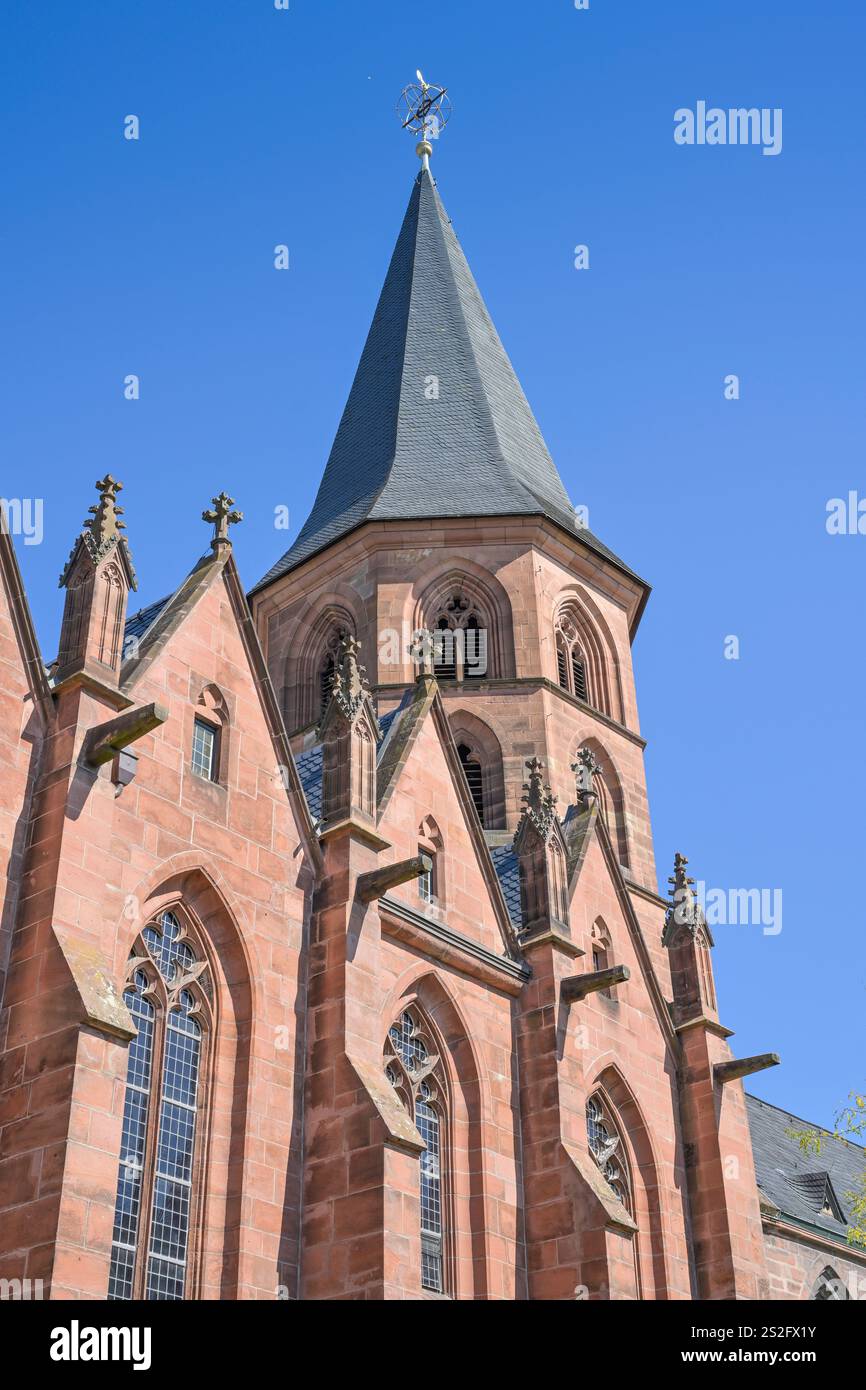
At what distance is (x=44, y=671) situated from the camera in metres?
18.9

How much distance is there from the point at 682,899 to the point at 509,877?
12.0 ft

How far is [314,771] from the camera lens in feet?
87.4

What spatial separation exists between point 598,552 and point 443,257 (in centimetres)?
1389

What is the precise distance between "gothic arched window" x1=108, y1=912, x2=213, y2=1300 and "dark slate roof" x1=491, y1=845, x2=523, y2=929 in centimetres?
775

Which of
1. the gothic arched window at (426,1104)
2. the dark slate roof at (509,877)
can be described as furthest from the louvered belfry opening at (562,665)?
the gothic arched window at (426,1104)

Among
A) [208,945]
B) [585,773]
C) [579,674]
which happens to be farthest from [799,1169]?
[208,945]

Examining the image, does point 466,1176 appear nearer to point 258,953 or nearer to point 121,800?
point 258,953

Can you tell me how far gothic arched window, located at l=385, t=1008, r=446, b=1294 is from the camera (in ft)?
71.2

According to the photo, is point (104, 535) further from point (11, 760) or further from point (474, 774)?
point (474, 774)

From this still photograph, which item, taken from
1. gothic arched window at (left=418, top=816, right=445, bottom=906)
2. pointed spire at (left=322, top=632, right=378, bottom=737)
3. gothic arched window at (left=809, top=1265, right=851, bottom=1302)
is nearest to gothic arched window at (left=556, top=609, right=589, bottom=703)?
gothic arched window at (left=418, top=816, right=445, bottom=906)

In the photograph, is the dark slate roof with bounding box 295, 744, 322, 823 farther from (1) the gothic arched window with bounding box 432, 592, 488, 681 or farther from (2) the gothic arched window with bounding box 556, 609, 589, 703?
(2) the gothic arched window with bounding box 556, 609, 589, 703

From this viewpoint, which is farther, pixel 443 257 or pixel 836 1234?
pixel 443 257
